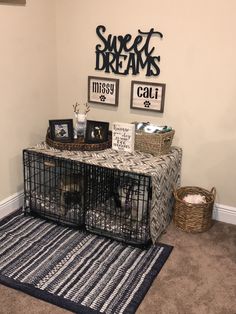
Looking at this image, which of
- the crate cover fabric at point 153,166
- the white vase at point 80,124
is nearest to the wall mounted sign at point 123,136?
the crate cover fabric at point 153,166

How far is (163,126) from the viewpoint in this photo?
275 centimetres

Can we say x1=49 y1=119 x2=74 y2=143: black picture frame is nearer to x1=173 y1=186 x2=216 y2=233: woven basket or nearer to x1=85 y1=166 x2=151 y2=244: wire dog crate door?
x1=85 y1=166 x2=151 y2=244: wire dog crate door

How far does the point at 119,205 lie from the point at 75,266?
0.55 metres

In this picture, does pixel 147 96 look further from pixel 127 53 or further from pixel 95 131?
pixel 95 131

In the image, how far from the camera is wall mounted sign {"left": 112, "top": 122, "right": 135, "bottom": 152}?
263 cm

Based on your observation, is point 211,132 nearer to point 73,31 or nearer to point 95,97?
point 95,97

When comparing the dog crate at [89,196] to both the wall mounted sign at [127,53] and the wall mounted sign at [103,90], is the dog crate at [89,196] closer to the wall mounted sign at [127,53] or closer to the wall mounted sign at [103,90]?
the wall mounted sign at [103,90]

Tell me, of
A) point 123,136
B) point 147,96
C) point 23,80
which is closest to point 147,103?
point 147,96

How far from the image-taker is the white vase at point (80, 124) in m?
2.74

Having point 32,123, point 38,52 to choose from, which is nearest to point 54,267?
point 32,123

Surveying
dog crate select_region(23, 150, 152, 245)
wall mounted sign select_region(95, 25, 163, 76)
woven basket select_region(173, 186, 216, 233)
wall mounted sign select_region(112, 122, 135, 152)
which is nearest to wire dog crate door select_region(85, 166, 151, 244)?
dog crate select_region(23, 150, 152, 245)

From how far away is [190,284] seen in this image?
6.95 ft

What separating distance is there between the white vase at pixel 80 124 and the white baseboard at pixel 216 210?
2.28ft

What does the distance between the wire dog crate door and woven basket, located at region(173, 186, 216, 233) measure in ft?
1.20
